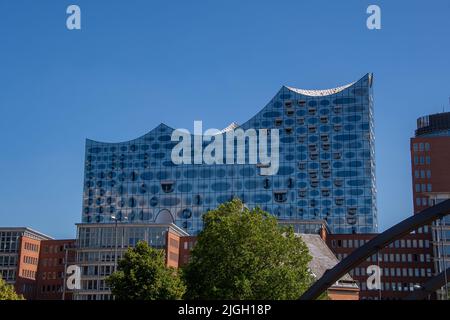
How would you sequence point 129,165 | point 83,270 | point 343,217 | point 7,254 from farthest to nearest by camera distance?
point 129,165
point 343,217
point 7,254
point 83,270

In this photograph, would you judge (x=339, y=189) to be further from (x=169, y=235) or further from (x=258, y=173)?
(x=169, y=235)

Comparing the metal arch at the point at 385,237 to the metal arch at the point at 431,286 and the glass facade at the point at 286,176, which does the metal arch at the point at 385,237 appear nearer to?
the metal arch at the point at 431,286

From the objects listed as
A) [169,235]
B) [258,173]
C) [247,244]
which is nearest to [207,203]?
[258,173]

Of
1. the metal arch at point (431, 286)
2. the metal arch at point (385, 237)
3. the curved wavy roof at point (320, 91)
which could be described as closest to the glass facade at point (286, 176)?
the curved wavy roof at point (320, 91)

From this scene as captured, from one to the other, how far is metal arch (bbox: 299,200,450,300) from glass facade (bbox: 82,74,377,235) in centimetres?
13428

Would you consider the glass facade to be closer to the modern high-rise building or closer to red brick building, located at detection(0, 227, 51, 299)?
the modern high-rise building

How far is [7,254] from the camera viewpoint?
139 metres

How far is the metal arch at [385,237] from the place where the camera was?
97.8 ft

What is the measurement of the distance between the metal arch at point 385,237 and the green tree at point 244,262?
28645mm

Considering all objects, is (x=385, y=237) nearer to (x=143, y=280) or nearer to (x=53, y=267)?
(x=143, y=280)

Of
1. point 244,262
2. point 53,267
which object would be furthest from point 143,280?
point 53,267

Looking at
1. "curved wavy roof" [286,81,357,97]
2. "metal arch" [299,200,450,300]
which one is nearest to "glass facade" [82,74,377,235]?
"curved wavy roof" [286,81,357,97]

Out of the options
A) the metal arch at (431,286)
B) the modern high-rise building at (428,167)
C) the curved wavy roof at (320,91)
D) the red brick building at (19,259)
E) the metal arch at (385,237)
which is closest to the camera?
the metal arch at (385,237)

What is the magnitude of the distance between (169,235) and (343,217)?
52714 millimetres
